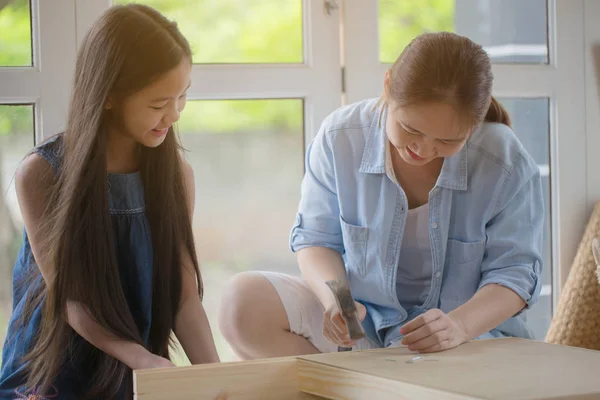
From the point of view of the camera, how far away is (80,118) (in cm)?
149

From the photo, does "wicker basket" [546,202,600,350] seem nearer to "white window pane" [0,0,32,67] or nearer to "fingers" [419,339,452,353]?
"fingers" [419,339,452,353]

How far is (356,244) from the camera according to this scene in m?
1.71

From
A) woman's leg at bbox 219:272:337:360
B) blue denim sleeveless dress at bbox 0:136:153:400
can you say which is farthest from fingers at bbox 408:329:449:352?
blue denim sleeveless dress at bbox 0:136:153:400

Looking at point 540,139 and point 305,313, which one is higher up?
point 540,139

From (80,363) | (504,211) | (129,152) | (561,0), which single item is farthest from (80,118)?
(561,0)

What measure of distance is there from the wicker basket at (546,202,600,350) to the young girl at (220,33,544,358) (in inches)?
20.9

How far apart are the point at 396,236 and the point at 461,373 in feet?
1.78

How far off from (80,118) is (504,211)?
838 mm

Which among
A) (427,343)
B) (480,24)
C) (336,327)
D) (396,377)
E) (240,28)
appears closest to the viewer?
(396,377)

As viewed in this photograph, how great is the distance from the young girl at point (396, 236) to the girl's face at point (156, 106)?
0.38m

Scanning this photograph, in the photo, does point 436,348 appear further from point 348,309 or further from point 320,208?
point 320,208

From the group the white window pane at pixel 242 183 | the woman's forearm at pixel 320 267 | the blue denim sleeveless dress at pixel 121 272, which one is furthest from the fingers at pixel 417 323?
the white window pane at pixel 242 183

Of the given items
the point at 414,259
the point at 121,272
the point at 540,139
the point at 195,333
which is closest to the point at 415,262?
the point at 414,259

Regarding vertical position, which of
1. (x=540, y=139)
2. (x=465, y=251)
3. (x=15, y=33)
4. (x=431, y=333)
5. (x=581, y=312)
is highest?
(x=15, y=33)
